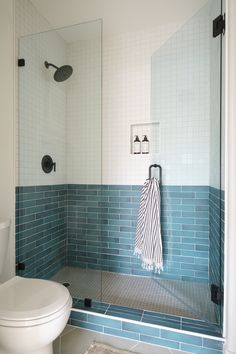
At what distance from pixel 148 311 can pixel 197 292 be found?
0.54m

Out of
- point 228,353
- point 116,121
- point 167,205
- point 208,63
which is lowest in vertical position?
point 228,353

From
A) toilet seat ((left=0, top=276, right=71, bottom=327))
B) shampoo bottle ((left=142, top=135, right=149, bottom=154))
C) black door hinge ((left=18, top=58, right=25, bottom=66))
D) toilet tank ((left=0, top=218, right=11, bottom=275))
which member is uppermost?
black door hinge ((left=18, top=58, right=25, bottom=66))

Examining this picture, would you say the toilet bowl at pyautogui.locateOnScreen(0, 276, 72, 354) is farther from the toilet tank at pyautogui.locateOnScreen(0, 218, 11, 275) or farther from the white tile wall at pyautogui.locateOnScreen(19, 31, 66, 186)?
the white tile wall at pyautogui.locateOnScreen(19, 31, 66, 186)

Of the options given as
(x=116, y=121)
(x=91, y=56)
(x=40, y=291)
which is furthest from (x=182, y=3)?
(x=40, y=291)

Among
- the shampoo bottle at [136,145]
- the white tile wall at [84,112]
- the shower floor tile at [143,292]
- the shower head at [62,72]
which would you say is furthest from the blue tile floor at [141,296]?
the shower head at [62,72]

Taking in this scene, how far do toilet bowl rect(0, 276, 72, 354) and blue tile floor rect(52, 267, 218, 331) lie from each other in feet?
1.52

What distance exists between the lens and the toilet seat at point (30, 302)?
0.98 metres

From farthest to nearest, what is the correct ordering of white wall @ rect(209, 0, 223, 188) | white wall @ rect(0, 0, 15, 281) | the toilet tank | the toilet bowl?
1. white wall @ rect(0, 0, 15, 281)
2. white wall @ rect(209, 0, 223, 188)
3. the toilet tank
4. the toilet bowl

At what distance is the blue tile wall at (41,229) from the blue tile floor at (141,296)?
0.16 m

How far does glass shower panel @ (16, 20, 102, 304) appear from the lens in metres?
1.80

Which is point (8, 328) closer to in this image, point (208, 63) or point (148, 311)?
point (148, 311)

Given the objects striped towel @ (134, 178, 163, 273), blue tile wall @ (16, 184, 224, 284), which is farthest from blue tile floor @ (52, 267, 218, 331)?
striped towel @ (134, 178, 163, 273)

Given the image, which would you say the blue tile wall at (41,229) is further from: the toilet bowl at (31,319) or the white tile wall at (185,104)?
the white tile wall at (185,104)

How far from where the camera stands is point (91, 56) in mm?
1908
